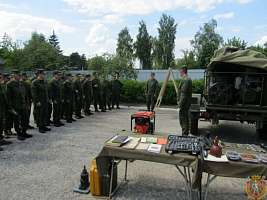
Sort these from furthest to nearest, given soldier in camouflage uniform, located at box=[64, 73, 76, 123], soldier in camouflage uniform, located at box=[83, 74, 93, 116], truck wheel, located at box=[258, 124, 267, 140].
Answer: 1. soldier in camouflage uniform, located at box=[83, 74, 93, 116]
2. soldier in camouflage uniform, located at box=[64, 73, 76, 123]
3. truck wheel, located at box=[258, 124, 267, 140]

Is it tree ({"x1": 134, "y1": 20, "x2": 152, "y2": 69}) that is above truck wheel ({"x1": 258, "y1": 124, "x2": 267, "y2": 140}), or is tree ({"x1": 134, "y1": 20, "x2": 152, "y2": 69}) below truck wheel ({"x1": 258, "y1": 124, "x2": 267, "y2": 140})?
above

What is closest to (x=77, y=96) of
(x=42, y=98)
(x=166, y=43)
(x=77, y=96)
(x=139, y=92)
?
(x=77, y=96)

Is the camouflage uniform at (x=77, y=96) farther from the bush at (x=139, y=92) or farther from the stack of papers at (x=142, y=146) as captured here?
the stack of papers at (x=142, y=146)

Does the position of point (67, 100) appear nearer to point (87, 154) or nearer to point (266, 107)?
point (87, 154)

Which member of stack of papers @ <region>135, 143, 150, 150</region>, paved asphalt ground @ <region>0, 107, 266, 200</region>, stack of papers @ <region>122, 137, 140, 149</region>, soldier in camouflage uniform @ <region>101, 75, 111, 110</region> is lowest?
paved asphalt ground @ <region>0, 107, 266, 200</region>

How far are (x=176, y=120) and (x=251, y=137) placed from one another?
10.7ft

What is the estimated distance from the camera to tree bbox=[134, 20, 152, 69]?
47750 millimetres

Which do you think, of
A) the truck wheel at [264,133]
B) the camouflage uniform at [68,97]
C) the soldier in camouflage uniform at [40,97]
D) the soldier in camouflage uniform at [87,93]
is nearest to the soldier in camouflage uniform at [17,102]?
the soldier in camouflage uniform at [40,97]

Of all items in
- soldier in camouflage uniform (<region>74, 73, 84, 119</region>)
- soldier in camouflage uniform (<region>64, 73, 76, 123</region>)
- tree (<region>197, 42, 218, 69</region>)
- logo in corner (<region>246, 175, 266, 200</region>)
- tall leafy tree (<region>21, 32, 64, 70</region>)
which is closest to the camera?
logo in corner (<region>246, 175, 266, 200</region>)

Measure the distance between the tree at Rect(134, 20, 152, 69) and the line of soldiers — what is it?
36705 mm

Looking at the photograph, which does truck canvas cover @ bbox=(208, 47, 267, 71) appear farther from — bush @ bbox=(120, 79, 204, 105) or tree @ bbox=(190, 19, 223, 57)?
tree @ bbox=(190, 19, 223, 57)

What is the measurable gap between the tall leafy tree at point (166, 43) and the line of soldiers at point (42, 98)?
106ft

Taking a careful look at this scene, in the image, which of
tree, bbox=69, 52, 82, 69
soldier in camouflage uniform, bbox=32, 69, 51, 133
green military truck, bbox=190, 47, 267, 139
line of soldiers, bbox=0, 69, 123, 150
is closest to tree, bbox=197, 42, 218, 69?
line of soldiers, bbox=0, 69, 123, 150

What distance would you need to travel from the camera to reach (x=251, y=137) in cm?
691
